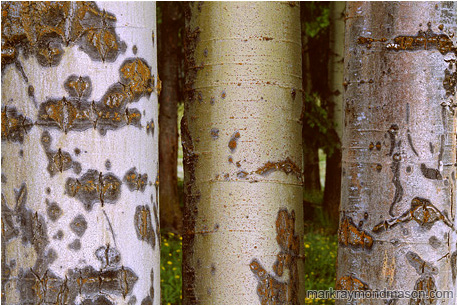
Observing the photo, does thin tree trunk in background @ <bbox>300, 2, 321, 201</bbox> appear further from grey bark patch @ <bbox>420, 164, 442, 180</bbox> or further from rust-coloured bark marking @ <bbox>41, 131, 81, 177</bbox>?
rust-coloured bark marking @ <bbox>41, 131, 81, 177</bbox>

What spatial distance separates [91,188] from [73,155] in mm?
107

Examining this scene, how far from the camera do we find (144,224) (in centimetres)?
160

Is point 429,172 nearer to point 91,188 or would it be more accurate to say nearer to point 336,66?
point 91,188

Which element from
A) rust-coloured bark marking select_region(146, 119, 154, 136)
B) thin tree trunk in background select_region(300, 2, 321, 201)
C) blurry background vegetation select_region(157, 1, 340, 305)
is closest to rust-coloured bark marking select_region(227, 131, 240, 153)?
rust-coloured bark marking select_region(146, 119, 154, 136)

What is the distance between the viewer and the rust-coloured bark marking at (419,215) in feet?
6.38

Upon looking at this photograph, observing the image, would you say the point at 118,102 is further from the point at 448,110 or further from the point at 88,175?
the point at 448,110

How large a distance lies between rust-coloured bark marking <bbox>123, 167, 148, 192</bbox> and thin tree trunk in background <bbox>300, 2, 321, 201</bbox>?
5.41 metres

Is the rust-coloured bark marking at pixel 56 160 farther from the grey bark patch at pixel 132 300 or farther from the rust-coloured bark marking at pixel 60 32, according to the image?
the grey bark patch at pixel 132 300

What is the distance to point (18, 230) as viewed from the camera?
1.56m

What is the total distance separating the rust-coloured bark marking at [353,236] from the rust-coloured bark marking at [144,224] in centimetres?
81

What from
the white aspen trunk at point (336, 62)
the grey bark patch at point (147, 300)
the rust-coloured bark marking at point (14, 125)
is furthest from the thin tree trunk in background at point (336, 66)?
the rust-coloured bark marking at point (14, 125)

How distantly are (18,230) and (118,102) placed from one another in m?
0.48

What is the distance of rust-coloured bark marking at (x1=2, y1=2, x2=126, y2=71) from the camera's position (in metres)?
1.54

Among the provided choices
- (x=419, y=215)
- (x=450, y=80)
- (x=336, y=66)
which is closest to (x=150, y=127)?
(x=419, y=215)
